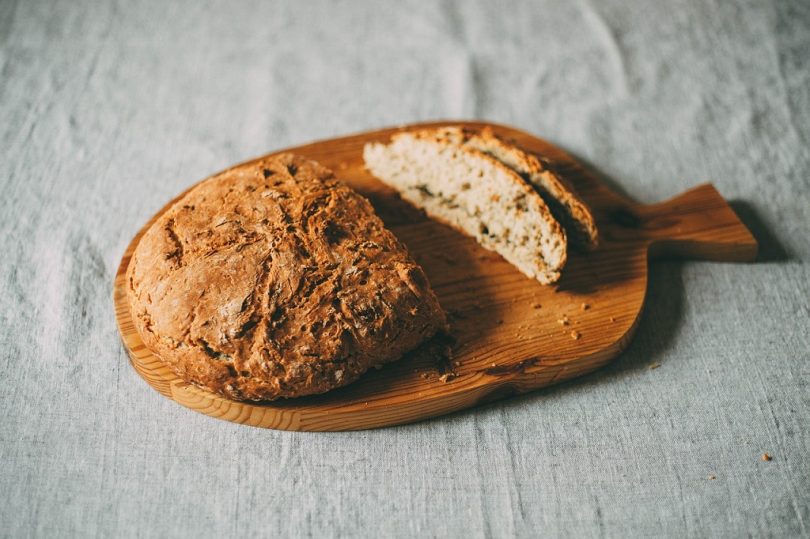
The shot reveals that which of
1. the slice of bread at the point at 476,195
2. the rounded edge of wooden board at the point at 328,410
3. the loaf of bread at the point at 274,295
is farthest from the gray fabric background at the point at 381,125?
the slice of bread at the point at 476,195

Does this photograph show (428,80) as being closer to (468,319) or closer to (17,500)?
(468,319)

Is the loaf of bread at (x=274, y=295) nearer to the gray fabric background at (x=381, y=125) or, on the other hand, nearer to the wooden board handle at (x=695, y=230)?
the gray fabric background at (x=381, y=125)

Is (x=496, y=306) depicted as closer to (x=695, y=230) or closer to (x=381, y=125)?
(x=695, y=230)

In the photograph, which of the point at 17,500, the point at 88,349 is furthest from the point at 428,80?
the point at 17,500

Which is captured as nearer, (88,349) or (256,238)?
(256,238)

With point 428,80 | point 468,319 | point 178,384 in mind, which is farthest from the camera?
point 428,80

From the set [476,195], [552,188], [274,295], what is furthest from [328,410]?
[552,188]
